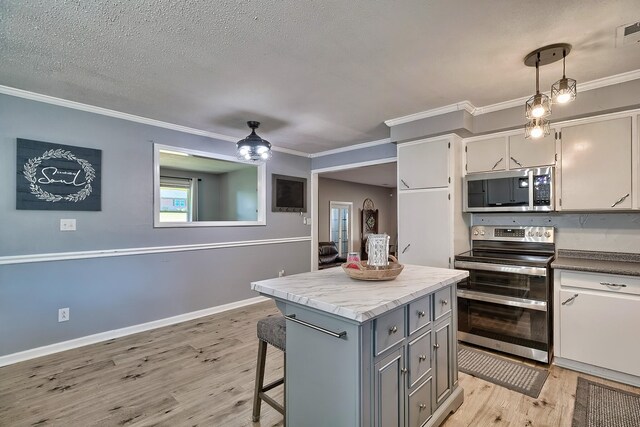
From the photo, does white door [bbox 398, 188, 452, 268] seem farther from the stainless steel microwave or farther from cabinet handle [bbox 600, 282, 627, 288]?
cabinet handle [bbox 600, 282, 627, 288]

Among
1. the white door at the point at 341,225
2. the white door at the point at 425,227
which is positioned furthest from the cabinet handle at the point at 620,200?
the white door at the point at 341,225

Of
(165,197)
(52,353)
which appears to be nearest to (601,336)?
(52,353)

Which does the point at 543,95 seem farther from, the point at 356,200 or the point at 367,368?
the point at 356,200

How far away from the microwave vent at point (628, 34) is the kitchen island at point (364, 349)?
70.8 inches

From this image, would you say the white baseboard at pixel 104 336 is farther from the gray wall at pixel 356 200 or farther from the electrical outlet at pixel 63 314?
the gray wall at pixel 356 200

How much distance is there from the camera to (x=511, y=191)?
3.05 meters

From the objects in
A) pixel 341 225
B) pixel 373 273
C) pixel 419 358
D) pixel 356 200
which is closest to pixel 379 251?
pixel 373 273

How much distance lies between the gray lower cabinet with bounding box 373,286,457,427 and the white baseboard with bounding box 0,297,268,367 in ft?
10.1

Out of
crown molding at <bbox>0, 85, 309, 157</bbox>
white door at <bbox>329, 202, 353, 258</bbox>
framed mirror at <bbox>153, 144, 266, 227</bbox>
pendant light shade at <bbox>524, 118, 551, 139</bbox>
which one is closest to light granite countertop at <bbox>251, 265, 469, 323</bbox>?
pendant light shade at <bbox>524, 118, 551, 139</bbox>

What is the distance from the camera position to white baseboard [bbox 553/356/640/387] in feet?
7.47

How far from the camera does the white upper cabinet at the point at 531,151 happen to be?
287 cm

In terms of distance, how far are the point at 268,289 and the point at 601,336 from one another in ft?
8.69

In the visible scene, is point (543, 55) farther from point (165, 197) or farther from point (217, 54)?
point (165, 197)

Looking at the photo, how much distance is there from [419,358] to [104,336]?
127 inches
